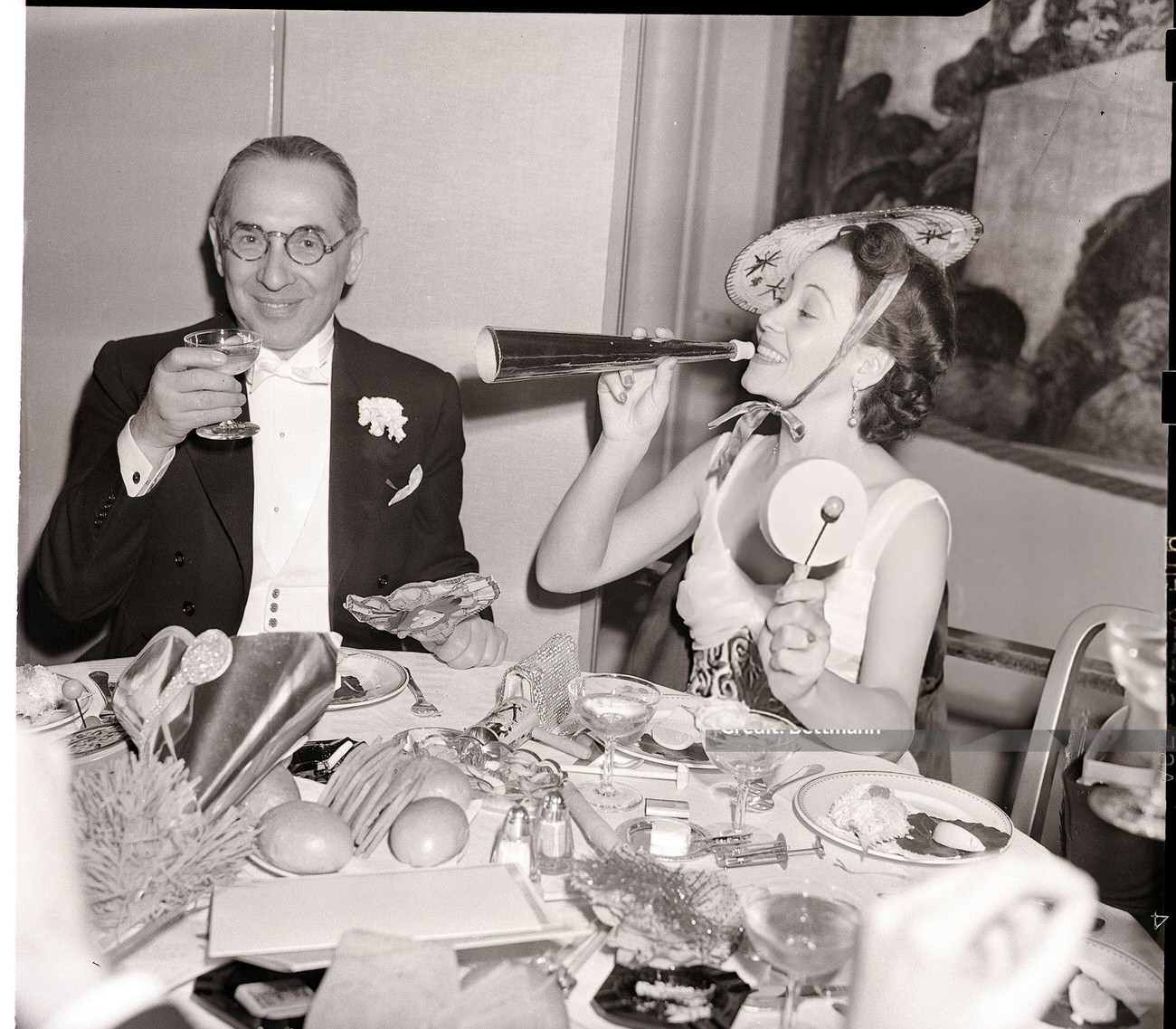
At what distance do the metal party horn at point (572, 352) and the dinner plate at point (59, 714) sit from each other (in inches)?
28.9

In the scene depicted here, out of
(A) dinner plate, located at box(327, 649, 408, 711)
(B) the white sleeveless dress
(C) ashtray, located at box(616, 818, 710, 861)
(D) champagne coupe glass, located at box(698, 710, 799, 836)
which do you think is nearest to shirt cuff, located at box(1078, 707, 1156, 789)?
(B) the white sleeveless dress

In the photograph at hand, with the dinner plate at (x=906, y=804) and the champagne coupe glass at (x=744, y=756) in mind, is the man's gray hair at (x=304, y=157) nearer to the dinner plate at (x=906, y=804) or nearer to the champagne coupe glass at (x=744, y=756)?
the champagne coupe glass at (x=744, y=756)

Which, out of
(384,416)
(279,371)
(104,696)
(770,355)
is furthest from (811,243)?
(104,696)

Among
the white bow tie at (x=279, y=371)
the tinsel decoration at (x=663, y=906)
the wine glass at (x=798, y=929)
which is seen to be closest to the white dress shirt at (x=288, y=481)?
the white bow tie at (x=279, y=371)

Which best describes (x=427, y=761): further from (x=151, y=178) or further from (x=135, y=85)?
(x=135, y=85)

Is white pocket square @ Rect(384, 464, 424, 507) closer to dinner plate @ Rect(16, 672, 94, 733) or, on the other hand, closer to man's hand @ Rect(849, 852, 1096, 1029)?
dinner plate @ Rect(16, 672, 94, 733)

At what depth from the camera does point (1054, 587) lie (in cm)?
151

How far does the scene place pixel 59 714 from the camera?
1.47 metres

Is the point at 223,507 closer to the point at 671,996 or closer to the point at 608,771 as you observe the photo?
the point at 608,771

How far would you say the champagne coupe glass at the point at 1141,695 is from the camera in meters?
1.47

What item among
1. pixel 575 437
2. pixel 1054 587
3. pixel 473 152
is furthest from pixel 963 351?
pixel 473 152

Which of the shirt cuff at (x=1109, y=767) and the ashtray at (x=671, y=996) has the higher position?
the shirt cuff at (x=1109, y=767)

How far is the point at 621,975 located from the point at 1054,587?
844 mm

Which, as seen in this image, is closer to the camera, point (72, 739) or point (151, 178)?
point (72, 739)
